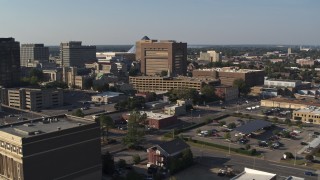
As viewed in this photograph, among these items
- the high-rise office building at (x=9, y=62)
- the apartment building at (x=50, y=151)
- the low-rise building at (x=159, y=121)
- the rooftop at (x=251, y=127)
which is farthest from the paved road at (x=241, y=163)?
the high-rise office building at (x=9, y=62)

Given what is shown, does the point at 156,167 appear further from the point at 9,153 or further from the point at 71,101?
the point at 71,101

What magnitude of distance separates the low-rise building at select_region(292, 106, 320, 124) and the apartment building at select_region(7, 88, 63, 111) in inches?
1298

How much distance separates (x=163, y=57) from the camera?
280 feet

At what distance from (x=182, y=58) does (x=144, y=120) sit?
47446 millimetres

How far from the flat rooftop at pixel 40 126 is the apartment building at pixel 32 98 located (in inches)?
1023

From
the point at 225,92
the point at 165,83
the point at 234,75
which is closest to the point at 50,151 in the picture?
the point at 225,92

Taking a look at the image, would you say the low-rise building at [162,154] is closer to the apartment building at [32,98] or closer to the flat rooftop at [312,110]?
the flat rooftop at [312,110]

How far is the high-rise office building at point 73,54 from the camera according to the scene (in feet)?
358

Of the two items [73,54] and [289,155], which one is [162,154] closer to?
[289,155]

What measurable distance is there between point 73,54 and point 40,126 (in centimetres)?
8740

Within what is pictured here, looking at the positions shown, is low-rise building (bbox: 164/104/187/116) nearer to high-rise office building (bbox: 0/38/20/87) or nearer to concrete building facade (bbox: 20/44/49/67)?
high-rise office building (bbox: 0/38/20/87)

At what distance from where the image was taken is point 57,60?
122250 mm

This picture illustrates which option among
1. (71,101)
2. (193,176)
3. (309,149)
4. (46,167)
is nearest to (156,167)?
(193,176)

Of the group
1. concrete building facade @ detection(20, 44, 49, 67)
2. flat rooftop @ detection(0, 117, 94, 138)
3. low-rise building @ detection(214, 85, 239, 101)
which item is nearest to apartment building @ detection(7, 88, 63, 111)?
low-rise building @ detection(214, 85, 239, 101)
